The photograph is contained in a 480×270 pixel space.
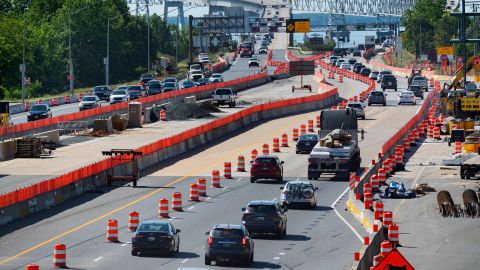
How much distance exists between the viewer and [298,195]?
53938mm

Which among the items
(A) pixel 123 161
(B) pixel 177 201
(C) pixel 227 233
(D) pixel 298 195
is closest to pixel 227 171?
(A) pixel 123 161

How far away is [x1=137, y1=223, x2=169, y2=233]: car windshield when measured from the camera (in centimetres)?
4003

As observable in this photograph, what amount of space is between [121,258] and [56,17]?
155 m

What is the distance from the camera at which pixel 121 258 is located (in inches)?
1592

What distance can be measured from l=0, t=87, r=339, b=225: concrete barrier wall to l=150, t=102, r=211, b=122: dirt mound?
5.76m

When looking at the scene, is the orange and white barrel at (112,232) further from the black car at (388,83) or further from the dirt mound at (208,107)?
the black car at (388,83)

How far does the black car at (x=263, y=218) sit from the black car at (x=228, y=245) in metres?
6.06

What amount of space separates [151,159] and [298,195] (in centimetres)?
2071

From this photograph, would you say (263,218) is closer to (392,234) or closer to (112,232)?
(392,234)

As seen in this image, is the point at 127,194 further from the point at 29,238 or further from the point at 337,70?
the point at 337,70

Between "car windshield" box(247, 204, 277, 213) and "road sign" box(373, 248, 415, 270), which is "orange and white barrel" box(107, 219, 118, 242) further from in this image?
"road sign" box(373, 248, 415, 270)

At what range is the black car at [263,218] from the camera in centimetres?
4478

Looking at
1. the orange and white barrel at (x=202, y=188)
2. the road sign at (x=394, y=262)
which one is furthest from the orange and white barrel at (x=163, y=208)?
the road sign at (x=394, y=262)

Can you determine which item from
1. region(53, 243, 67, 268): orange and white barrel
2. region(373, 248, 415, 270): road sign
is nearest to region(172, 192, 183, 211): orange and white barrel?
Answer: region(53, 243, 67, 268): orange and white barrel
